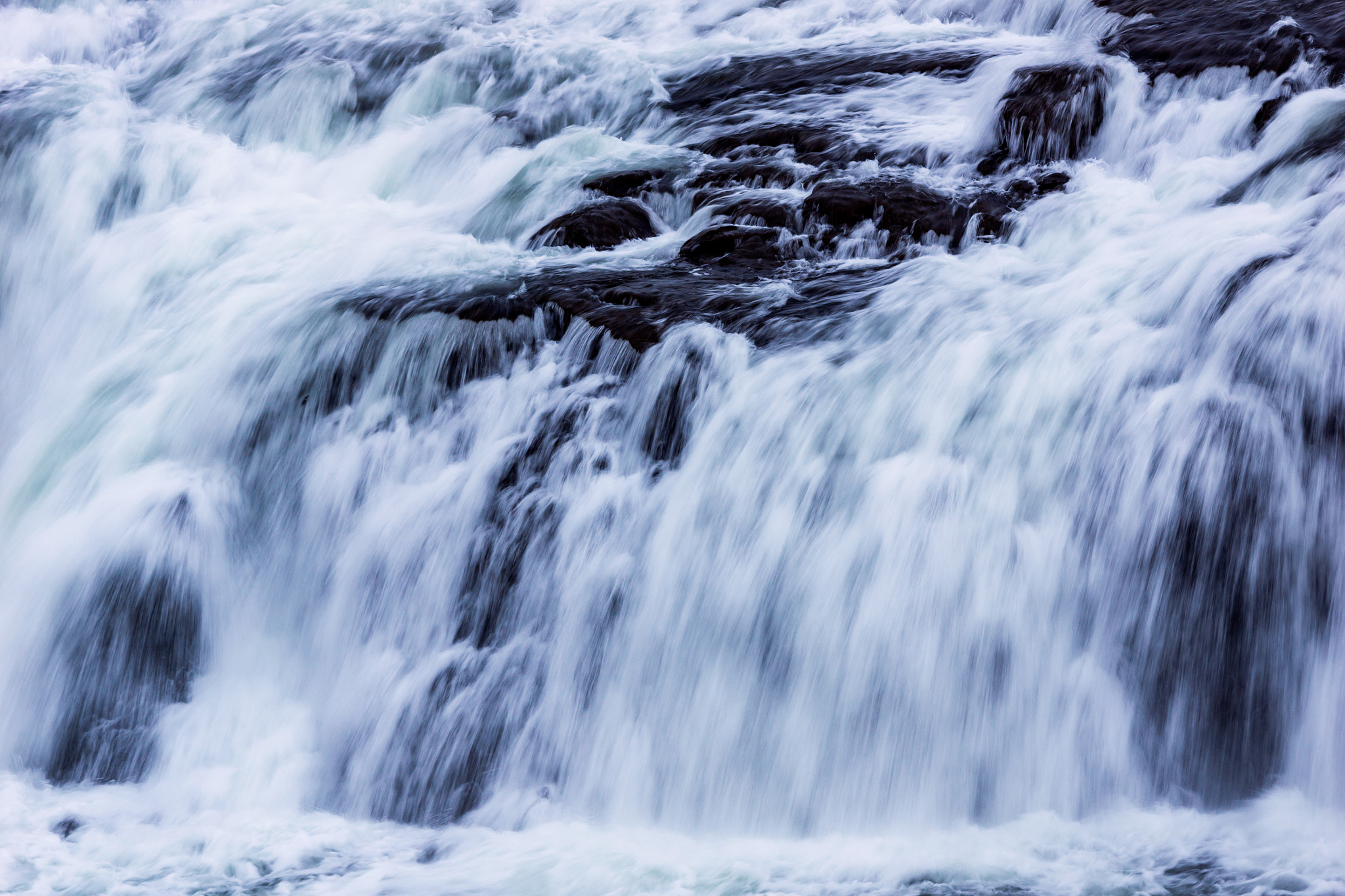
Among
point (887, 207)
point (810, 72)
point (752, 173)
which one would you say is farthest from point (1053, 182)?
point (810, 72)

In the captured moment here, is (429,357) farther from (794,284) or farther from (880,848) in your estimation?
(880,848)

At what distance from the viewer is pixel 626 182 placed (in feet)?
24.7

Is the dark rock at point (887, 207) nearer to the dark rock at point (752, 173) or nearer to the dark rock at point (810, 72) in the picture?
the dark rock at point (752, 173)

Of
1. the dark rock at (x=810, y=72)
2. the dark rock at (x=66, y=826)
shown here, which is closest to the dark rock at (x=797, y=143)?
the dark rock at (x=810, y=72)

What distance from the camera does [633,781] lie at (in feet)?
15.6

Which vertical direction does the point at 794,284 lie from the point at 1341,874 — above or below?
above

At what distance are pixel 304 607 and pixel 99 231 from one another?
4342 millimetres

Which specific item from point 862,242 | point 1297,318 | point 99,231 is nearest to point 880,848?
point 1297,318

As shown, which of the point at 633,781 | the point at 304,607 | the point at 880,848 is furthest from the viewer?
the point at 304,607

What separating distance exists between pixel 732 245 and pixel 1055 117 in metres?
1.98

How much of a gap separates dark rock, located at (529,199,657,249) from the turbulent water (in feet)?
0.10

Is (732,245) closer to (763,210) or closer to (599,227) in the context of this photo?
(763,210)

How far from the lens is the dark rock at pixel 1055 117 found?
7078 mm

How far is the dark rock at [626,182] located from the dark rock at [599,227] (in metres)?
0.22
